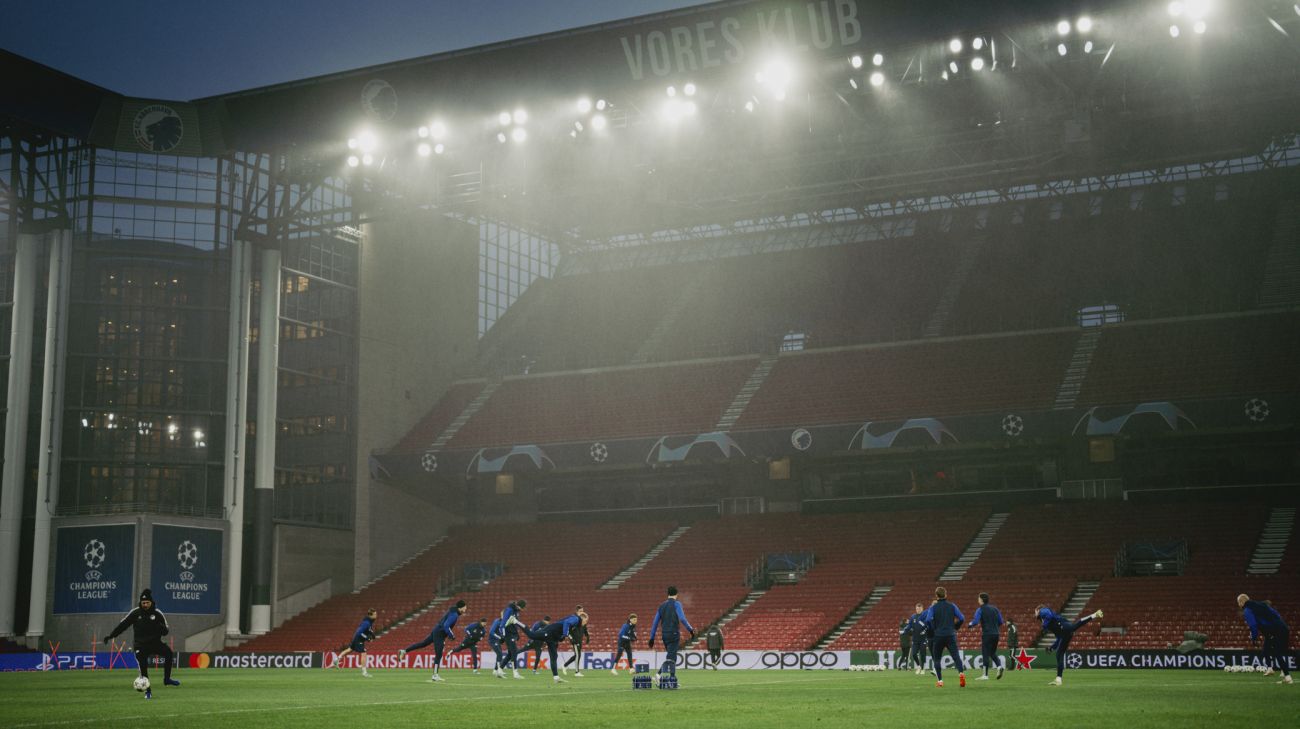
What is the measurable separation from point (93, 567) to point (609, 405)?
20.4 m

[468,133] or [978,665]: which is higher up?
[468,133]

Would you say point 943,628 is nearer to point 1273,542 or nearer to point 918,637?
point 918,637

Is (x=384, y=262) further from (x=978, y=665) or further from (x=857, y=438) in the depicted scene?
(x=978, y=665)

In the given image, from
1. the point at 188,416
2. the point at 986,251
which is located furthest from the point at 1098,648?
the point at 188,416

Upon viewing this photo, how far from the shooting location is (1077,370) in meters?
49.3

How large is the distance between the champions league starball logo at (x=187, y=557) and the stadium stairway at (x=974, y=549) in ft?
84.7

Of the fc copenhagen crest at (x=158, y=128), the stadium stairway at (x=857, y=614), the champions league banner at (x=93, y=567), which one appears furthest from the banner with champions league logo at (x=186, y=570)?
the stadium stairway at (x=857, y=614)

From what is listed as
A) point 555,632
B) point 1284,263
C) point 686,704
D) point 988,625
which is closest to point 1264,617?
point 988,625

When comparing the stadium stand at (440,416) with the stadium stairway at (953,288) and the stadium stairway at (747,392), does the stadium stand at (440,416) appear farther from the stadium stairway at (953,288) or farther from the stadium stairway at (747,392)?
the stadium stairway at (953,288)

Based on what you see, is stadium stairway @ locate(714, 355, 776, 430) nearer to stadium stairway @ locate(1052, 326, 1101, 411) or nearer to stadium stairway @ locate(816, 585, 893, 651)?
stadium stairway @ locate(816, 585, 893, 651)

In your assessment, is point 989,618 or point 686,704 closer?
point 686,704

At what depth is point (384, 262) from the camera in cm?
5797

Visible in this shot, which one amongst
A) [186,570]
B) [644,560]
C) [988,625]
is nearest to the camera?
[988,625]

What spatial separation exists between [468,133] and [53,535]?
19792mm
